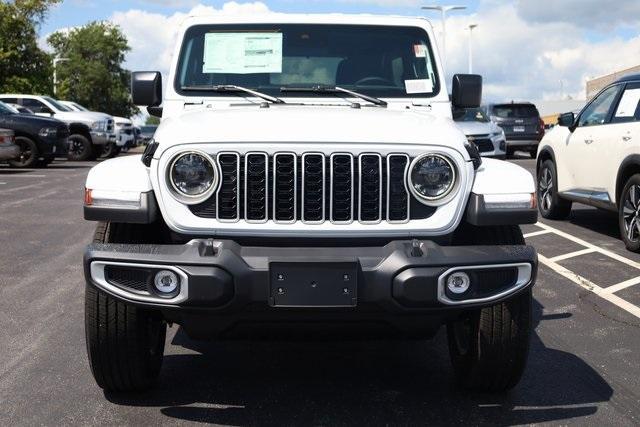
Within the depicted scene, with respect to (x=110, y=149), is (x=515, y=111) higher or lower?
higher

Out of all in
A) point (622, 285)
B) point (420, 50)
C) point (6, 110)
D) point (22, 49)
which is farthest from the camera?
point (22, 49)

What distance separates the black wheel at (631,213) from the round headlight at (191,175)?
18.7 ft

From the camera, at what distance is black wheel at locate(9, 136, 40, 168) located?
20.8 meters

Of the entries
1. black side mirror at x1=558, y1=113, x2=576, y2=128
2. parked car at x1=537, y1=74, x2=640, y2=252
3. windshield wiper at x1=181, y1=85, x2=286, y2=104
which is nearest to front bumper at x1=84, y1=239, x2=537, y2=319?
windshield wiper at x1=181, y1=85, x2=286, y2=104

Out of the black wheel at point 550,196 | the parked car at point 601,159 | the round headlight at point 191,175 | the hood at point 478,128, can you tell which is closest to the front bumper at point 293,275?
the round headlight at point 191,175

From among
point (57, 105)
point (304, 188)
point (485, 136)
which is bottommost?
point (304, 188)

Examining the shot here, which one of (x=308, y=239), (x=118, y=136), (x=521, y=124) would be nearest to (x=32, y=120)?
(x=118, y=136)

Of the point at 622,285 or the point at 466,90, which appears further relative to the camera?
the point at 622,285

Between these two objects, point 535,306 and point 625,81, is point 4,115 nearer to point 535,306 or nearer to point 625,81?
point 625,81

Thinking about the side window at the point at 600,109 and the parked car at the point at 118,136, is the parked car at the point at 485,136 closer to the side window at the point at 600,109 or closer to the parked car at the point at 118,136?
the side window at the point at 600,109

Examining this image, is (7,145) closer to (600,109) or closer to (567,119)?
(567,119)

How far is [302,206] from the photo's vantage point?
150 inches

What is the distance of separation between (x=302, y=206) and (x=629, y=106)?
20.0 feet

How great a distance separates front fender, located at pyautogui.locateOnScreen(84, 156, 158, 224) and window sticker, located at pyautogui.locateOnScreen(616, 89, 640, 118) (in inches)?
245
